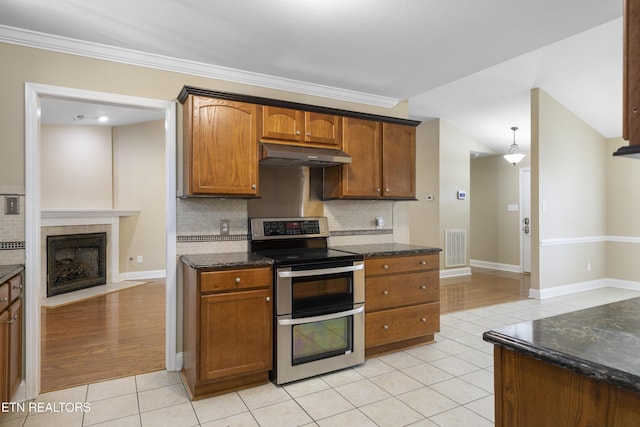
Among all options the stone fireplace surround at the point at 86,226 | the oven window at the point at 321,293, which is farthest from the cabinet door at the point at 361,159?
the stone fireplace surround at the point at 86,226

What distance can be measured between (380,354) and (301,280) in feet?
3.62

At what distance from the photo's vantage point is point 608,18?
2.39 meters

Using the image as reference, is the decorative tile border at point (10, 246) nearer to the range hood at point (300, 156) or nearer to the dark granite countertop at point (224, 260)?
the dark granite countertop at point (224, 260)

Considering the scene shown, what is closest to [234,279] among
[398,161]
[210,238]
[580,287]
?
[210,238]

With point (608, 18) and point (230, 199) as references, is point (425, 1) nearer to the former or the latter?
point (608, 18)

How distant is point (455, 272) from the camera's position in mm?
7059

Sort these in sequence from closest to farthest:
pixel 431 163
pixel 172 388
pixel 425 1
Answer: pixel 425 1
pixel 172 388
pixel 431 163

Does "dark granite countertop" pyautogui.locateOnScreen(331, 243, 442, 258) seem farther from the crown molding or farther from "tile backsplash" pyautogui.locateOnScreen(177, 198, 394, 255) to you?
the crown molding

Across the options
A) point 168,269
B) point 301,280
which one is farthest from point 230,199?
point 301,280

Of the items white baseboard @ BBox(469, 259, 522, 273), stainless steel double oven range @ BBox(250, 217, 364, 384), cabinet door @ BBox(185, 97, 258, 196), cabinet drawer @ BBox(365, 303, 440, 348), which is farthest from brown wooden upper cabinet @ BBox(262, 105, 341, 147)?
white baseboard @ BBox(469, 259, 522, 273)

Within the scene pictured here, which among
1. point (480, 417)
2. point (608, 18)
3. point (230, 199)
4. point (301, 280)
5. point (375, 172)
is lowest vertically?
point (480, 417)

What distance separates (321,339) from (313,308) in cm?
27

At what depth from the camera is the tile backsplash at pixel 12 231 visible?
2.49m

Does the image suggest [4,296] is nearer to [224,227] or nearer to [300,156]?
[224,227]
